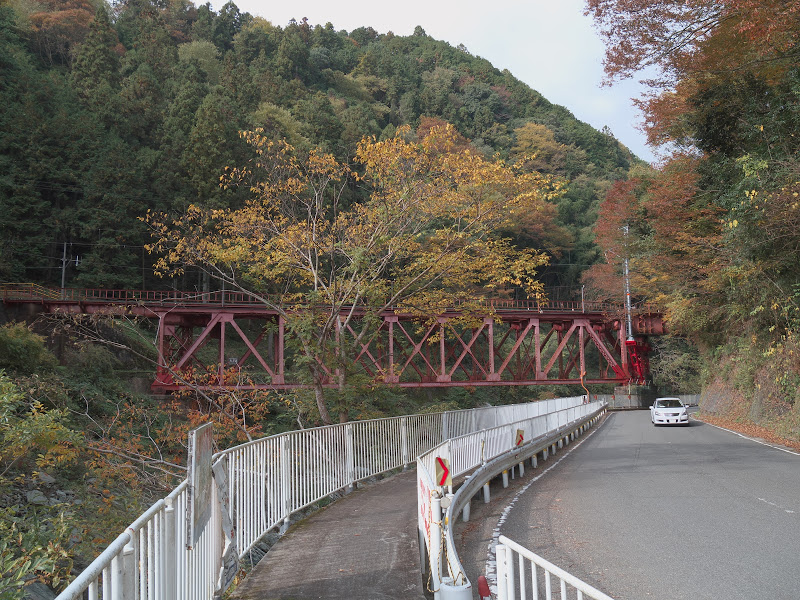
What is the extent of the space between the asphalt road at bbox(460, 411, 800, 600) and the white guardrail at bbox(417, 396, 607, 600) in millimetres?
509

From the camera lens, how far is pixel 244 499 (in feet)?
22.6

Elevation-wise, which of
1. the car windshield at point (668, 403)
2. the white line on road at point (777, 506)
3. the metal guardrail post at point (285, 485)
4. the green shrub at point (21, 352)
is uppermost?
the green shrub at point (21, 352)

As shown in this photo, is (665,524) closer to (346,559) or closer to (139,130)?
(346,559)

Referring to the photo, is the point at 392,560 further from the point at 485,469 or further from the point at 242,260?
the point at 242,260

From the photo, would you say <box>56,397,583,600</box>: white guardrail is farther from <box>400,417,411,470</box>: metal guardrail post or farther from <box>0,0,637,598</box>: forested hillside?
<box>0,0,637,598</box>: forested hillside

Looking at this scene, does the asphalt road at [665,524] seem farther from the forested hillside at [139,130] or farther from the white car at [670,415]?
the white car at [670,415]

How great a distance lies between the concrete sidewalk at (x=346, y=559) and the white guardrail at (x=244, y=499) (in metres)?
0.34

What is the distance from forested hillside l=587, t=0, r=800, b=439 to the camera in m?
15.9

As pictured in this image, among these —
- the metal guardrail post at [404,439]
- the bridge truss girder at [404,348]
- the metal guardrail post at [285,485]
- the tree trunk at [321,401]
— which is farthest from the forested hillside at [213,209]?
the metal guardrail post at [285,485]

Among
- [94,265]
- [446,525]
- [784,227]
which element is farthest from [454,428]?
[94,265]

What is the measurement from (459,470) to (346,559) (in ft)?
14.7

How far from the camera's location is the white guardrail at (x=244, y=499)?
2.81 m

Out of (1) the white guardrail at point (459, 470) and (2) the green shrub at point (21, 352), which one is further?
(2) the green shrub at point (21, 352)

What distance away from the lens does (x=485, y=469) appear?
11102 millimetres
